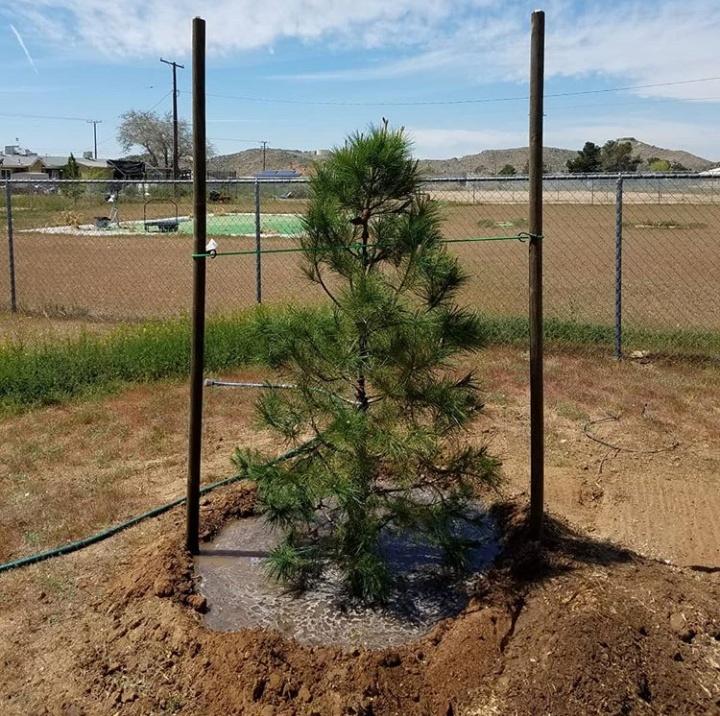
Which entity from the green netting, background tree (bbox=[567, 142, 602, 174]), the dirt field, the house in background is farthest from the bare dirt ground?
the house in background

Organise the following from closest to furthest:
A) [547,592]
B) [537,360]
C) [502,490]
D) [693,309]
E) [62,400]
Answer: [547,592] → [537,360] → [502,490] → [62,400] → [693,309]

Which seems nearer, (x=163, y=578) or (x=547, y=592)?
(x=547, y=592)

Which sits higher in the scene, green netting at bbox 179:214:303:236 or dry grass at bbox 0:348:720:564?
green netting at bbox 179:214:303:236

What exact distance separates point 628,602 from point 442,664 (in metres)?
0.76

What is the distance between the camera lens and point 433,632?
3051 millimetres

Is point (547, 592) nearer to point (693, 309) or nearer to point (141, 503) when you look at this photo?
point (141, 503)

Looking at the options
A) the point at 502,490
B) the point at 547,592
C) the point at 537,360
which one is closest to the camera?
the point at 547,592

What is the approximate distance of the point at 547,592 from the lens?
3178mm

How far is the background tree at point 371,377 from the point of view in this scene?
3207 mm

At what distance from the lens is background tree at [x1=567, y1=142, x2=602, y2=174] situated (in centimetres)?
6056

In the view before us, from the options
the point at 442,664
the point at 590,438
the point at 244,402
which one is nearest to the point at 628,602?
the point at 442,664

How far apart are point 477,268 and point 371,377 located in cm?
1203

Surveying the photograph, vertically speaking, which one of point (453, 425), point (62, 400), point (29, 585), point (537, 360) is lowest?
point (29, 585)

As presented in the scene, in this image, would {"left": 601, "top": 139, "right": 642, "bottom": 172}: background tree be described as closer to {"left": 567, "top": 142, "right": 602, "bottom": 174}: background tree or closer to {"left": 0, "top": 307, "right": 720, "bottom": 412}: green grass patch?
{"left": 567, "top": 142, "right": 602, "bottom": 174}: background tree
